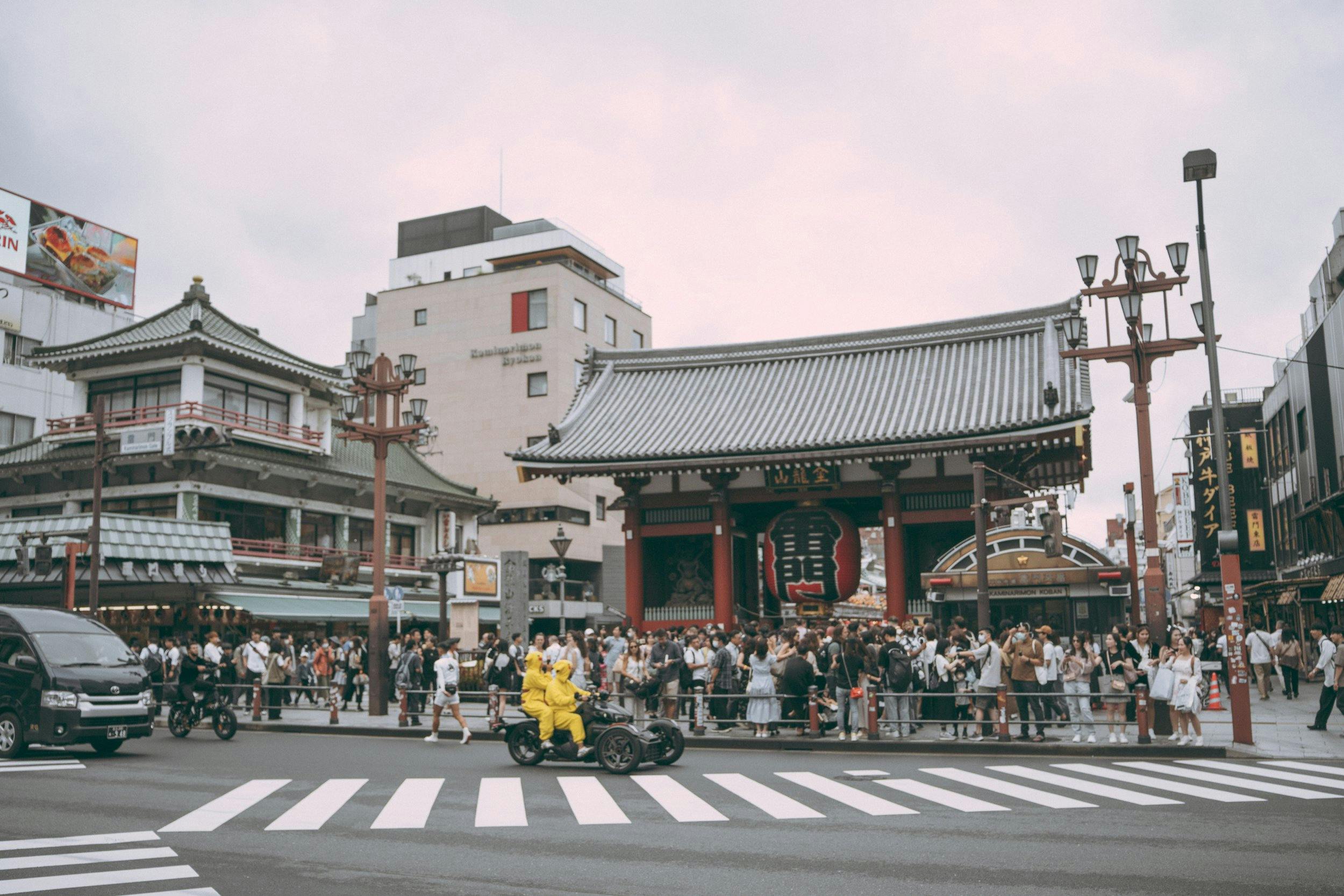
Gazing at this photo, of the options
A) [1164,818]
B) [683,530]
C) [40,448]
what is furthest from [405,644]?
[40,448]

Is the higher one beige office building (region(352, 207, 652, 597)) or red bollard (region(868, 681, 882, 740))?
beige office building (region(352, 207, 652, 597))

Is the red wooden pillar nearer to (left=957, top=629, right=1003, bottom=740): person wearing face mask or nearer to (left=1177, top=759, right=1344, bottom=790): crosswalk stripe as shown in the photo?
(left=957, top=629, right=1003, bottom=740): person wearing face mask

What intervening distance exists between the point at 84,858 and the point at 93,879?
96 cm

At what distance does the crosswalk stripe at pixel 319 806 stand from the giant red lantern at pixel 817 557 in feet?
51.7

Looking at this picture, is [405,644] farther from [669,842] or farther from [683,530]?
[669,842]

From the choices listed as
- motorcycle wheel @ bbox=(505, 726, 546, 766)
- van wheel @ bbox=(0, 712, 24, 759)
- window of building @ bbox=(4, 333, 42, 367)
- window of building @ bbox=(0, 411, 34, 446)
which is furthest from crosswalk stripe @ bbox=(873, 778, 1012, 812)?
window of building @ bbox=(4, 333, 42, 367)

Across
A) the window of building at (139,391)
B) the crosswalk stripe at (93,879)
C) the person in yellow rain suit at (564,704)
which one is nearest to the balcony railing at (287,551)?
the window of building at (139,391)

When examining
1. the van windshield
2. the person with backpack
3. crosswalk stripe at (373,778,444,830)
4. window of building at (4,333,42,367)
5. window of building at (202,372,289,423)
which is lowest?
crosswalk stripe at (373,778,444,830)

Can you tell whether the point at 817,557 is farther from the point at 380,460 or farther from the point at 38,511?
the point at 38,511

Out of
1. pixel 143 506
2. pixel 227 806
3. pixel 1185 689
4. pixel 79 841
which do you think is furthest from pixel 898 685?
pixel 143 506

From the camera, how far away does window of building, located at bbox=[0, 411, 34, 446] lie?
48188 millimetres

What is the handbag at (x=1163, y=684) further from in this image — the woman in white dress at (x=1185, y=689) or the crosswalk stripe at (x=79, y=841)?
the crosswalk stripe at (x=79, y=841)

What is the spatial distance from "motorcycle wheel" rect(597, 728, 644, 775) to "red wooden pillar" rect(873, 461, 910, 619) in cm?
1427

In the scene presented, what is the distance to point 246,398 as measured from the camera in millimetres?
41125
